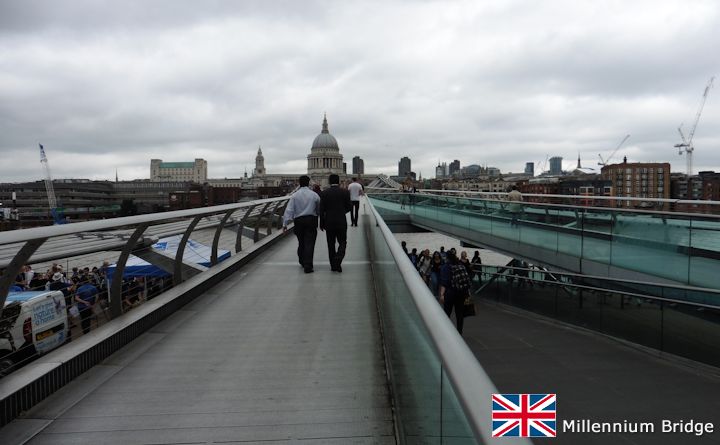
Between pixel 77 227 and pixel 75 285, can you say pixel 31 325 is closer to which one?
pixel 75 285

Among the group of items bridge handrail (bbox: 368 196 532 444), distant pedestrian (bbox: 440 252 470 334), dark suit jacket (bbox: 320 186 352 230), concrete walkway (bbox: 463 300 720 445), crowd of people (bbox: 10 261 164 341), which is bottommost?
concrete walkway (bbox: 463 300 720 445)

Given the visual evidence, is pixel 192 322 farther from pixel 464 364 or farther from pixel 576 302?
pixel 576 302

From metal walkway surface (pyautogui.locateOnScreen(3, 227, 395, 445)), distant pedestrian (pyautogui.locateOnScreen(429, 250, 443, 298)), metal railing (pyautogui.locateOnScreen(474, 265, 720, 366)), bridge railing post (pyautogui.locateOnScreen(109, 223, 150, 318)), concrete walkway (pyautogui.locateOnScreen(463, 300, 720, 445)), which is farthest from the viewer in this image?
distant pedestrian (pyautogui.locateOnScreen(429, 250, 443, 298))

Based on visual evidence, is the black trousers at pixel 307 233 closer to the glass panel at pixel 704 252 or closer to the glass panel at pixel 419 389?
the glass panel at pixel 419 389

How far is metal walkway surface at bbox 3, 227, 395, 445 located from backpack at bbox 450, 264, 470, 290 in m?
4.01

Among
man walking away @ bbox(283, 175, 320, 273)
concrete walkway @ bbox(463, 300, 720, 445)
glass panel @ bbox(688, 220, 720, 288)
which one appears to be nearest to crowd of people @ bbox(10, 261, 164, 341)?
man walking away @ bbox(283, 175, 320, 273)

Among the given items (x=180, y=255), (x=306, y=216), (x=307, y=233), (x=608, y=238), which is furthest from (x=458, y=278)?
(x=180, y=255)

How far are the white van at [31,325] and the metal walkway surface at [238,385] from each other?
0.43 meters

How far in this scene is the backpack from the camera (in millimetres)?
9789

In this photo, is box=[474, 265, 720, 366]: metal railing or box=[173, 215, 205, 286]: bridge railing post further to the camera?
box=[474, 265, 720, 366]: metal railing

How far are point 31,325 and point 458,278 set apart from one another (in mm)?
7225

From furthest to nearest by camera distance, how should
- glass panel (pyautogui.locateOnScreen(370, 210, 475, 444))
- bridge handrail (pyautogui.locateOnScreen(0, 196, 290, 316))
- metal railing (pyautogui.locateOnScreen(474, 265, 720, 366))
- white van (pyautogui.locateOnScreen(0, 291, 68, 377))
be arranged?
metal railing (pyautogui.locateOnScreen(474, 265, 720, 366)) → white van (pyautogui.locateOnScreen(0, 291, 68, 377)) → bridge handrail (pyautogui.locateOnScreen(0, 196, 290, 316)) → glass panel (pyautogui.locateOnScreen(370, 210, 475, 444))

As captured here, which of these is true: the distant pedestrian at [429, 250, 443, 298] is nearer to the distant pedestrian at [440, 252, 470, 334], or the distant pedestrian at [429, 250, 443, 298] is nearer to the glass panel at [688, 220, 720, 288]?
the distant pedestrian at [440, 252, 470, 334]

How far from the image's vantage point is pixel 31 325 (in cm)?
389
